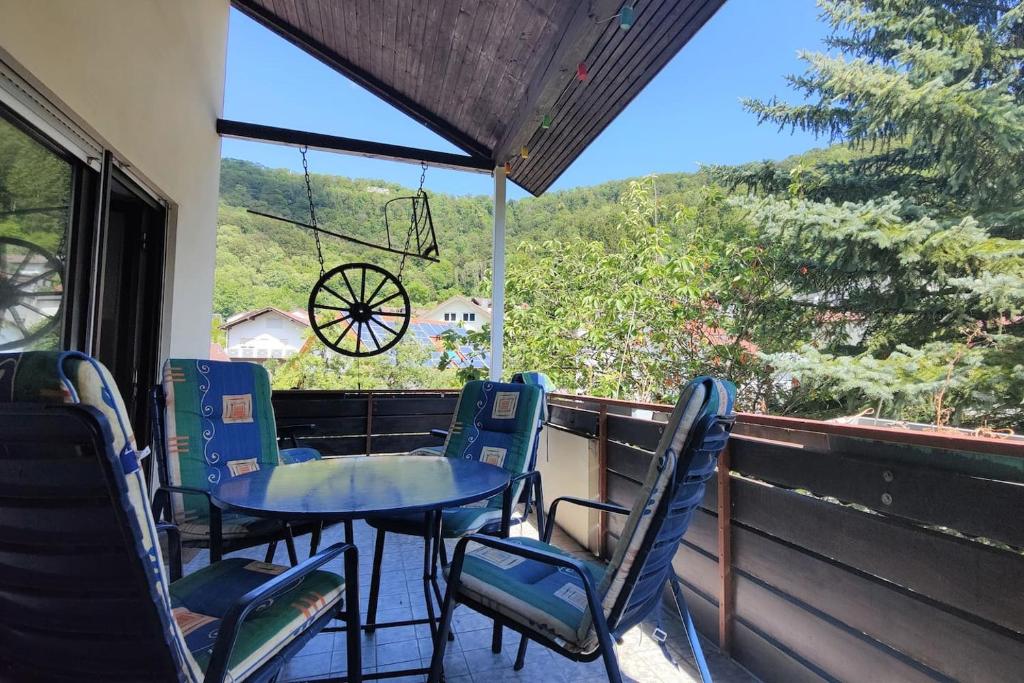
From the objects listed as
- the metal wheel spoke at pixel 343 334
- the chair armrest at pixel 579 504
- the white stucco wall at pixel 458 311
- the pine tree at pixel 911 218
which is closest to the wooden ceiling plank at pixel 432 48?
the metal wheel spoke at pixel 343 334

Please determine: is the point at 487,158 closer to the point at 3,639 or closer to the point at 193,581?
the point at 193,581

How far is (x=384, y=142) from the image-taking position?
13.3 feet

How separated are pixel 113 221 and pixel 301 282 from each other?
208cm

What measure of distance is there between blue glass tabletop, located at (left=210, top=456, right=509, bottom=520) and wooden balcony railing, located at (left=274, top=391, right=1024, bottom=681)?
86cm

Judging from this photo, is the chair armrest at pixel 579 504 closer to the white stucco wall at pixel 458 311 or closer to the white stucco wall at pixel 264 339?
the white stucco wall at pixel 458 311

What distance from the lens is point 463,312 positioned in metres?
6.54

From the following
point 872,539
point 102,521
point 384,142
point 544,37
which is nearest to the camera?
point 102,521

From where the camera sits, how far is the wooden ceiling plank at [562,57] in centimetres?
222

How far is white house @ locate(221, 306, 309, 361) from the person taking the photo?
6.50 metres

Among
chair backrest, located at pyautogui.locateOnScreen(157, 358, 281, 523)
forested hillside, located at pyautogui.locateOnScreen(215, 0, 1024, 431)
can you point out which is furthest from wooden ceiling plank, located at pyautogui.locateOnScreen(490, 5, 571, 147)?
chair backrest, located at pyautogui.locateOnScreen(157, 358, 281, 523)

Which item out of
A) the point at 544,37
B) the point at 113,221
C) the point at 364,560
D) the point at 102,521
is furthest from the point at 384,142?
the point at 102,521

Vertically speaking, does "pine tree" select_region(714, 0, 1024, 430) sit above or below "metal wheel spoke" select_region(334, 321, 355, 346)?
above

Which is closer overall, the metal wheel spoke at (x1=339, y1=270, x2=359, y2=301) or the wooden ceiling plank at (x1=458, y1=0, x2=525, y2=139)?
the wooden ceiling plank at (x1=458, y1=0, x2=525, y2=139)

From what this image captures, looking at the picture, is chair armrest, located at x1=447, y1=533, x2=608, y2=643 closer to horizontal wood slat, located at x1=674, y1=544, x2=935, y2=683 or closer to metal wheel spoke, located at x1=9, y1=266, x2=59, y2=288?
horizontal wood slat, located at x1=674, y1=544, x2=935, y2=683
